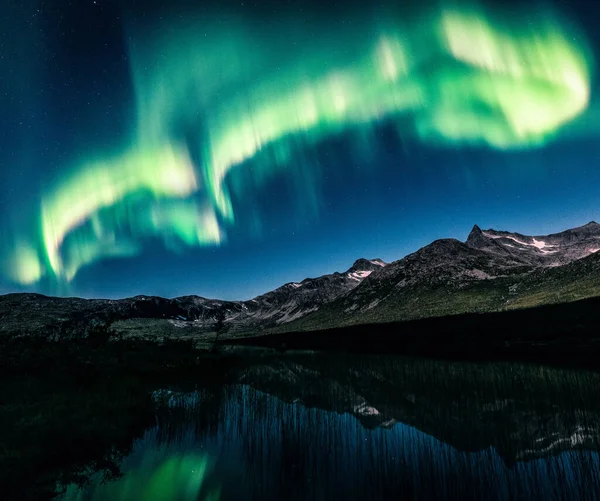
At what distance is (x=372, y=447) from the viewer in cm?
1662

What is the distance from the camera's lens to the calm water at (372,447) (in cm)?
1264

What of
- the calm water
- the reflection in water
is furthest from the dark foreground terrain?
the reflection in water

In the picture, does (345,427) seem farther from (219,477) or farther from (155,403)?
(155,403)

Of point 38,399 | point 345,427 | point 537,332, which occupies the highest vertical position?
point 38,399

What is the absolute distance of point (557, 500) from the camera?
436 inches

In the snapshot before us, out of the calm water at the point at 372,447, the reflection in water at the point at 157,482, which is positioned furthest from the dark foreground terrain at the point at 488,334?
the reflection in water at the point at 157,482

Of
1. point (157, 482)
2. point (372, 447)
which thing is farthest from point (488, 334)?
point (157, 482)

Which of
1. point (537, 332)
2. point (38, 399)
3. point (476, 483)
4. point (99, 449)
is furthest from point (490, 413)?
point (537, 332)

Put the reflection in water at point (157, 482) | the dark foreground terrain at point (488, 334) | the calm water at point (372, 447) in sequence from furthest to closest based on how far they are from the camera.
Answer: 1. the dark foreground terrain at point (488, 334)
2. the reflection in water at point (157, 482)
3. the calm water at point (372, 447)

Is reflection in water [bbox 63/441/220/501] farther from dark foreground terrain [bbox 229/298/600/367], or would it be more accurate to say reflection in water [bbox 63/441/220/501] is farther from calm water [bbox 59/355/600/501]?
dark foreground terrain [bbox 229/298/600/367]

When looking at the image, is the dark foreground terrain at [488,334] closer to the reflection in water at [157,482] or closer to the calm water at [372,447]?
the calm water at [372,447]

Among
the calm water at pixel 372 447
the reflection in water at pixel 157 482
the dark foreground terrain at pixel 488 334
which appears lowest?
the dark foreground terrain at pixel 488 334

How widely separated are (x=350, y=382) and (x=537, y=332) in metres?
80.5

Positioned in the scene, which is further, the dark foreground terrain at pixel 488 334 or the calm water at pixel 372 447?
the dark foreground terrain at pixel 488 334
